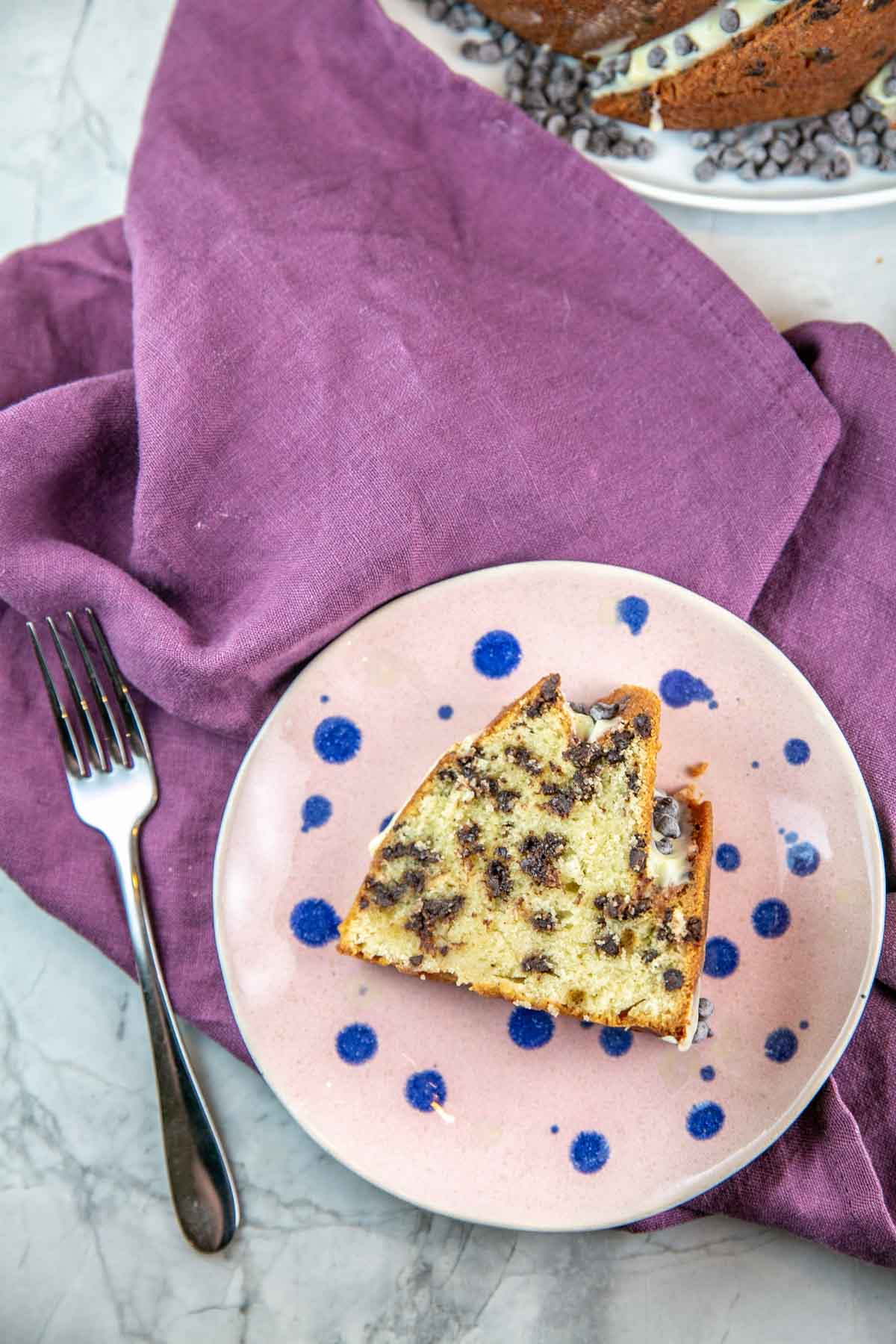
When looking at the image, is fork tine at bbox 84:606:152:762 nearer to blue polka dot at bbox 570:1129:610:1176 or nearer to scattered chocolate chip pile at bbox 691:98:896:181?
blue polka dot at bbox 570:1129:610:1176

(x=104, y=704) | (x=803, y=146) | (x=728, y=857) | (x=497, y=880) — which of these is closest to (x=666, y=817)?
(x=728, y=857)

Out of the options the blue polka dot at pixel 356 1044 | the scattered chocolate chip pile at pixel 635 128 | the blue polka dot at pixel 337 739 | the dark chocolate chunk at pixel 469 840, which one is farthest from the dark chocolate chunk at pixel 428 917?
the scattered chocolate chip pile at pixel 635 128

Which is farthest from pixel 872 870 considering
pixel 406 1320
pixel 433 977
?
pixel 406 1320

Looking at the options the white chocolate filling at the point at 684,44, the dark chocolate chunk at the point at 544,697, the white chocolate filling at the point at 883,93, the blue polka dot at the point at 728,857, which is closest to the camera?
the dark chocolate chunk at the point at 544,697

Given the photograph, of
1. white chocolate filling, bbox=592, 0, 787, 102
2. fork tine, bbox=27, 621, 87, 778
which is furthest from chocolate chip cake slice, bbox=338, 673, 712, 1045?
white chocolate filling, bbox=592, 0, 787, 102

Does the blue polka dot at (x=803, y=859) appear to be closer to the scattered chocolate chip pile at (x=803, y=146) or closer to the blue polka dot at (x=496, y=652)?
the blue polka dot at (x=496, y=652)
